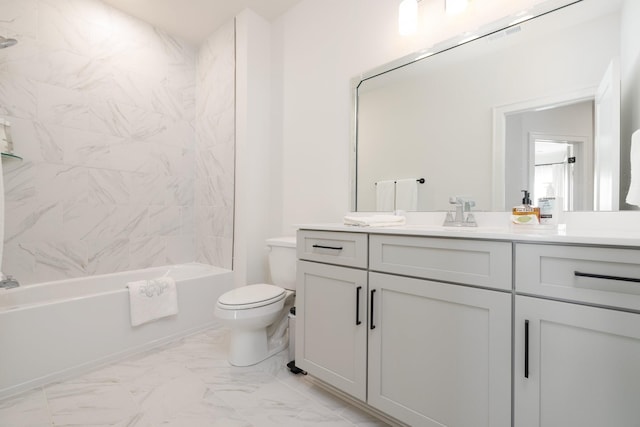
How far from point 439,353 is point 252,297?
1123mm

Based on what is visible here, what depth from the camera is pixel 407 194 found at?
175cm

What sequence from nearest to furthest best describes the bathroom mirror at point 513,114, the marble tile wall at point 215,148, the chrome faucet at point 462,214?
the bathroom mirror at point 513,114 < the chrome faucet at point 462,214 < the marble tile wall at point 215,148

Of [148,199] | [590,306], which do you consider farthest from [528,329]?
[148,199]

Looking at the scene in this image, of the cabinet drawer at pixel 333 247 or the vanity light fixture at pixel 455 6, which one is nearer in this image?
the cabinet drawer at pixel 333 247

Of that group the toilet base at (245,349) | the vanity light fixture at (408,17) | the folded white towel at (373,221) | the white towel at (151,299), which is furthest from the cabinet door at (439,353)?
the white towel at (151,299)

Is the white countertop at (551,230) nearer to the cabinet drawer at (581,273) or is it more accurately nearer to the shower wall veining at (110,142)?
the cabinet drawer at (581,273)

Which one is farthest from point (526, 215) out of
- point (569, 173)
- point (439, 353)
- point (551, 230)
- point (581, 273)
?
point (439, 353)

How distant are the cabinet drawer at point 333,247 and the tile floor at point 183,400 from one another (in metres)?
0.71

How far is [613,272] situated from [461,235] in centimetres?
38

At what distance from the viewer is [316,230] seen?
1523 mm

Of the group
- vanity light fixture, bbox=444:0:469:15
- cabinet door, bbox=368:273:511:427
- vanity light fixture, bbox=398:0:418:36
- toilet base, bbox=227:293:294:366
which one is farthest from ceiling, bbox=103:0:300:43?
toilet base, bbox=227:293:294:366

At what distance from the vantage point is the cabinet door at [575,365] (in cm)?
76

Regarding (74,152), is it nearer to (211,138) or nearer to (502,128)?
(211,138)

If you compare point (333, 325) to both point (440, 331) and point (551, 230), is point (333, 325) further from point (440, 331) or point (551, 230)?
point (551, 230)
